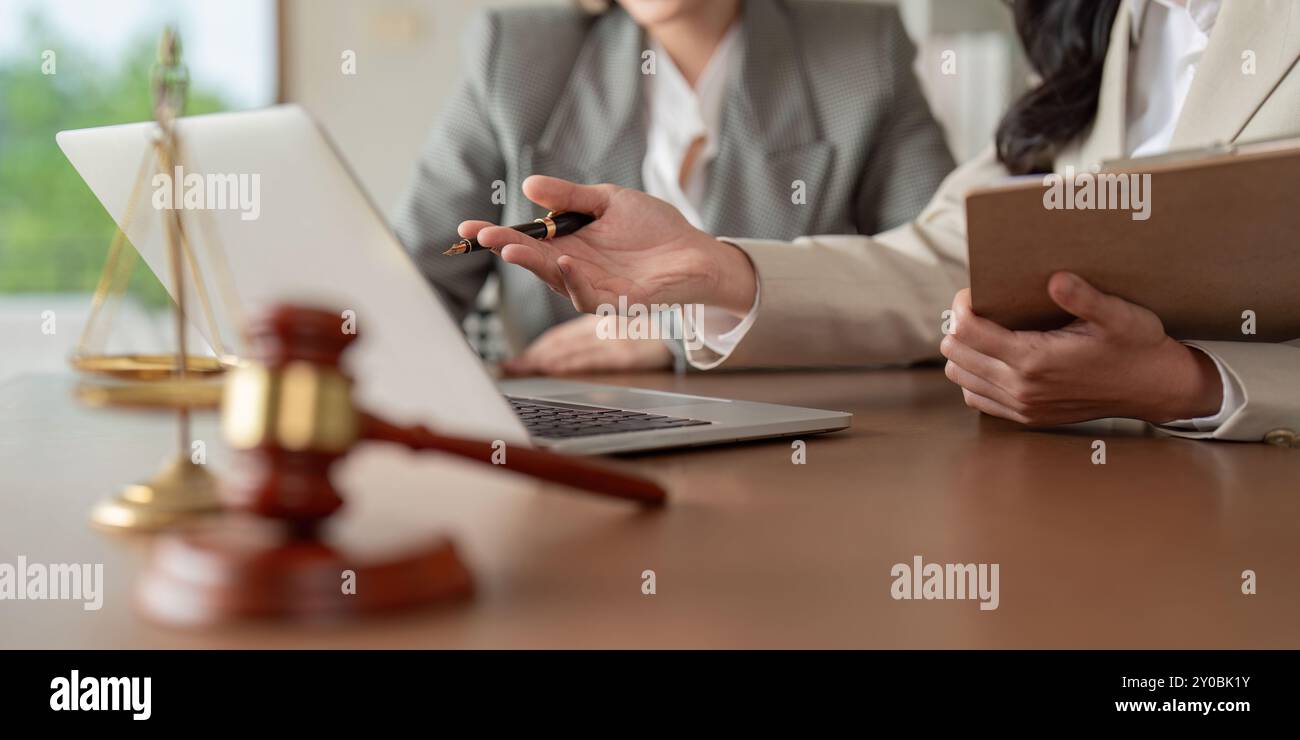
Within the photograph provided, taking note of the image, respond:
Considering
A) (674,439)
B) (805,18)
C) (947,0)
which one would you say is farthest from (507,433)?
(947,0)

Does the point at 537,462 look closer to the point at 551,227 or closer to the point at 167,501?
the point at 167,501

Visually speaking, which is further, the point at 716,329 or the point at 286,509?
the point at 716,329

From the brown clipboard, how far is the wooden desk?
10cm

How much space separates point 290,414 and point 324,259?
0.14 meters

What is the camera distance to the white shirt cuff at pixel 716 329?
3.63 ft

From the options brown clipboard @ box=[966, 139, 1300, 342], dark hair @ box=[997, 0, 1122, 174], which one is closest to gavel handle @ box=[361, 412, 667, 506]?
brown clipboard @ box=[966, 139, 1300, 342]

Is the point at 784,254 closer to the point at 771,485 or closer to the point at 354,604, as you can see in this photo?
the point at 771,485

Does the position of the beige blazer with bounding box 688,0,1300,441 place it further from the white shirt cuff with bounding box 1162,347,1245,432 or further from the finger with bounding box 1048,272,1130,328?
the finger with bounding box 1048,272,1130,328

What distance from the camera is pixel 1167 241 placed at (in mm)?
707

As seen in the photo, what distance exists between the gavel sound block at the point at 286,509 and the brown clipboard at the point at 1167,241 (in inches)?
17.2

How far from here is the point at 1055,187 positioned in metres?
0.66

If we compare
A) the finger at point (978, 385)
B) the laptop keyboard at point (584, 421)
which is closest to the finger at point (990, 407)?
the finger at point (978, 385)

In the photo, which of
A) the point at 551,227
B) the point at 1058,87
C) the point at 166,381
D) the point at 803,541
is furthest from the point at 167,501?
the point at 1058,87

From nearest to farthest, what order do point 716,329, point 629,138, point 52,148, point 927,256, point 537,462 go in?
point 537,462
point 716,329
point 927,256
point 629,138
point 52,148
